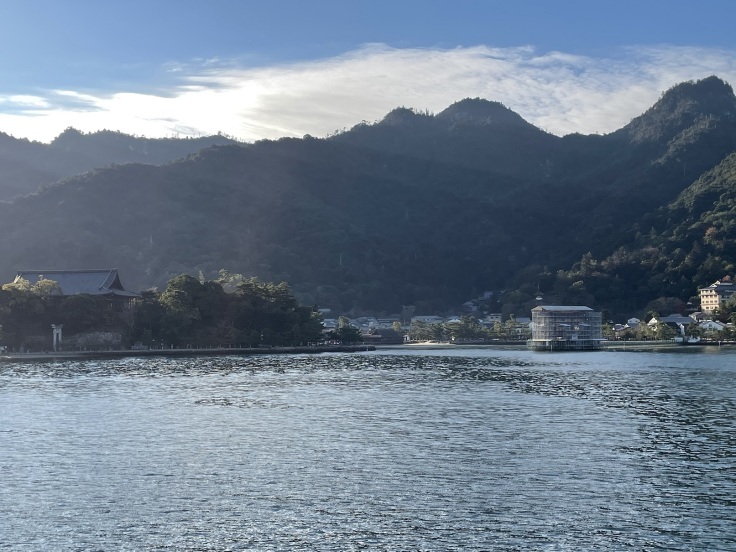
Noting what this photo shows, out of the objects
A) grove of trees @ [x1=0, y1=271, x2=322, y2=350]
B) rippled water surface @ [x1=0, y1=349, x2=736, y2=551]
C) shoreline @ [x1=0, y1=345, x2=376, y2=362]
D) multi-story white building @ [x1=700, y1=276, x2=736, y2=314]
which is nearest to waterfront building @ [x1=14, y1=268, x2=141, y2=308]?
grove of trees @ [x1=0, y1=271, x2=322, y2=350]

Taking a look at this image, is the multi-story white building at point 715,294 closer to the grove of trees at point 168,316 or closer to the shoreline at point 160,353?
the shoreline at point 160,353

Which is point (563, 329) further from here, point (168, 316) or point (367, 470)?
point (367, 470)

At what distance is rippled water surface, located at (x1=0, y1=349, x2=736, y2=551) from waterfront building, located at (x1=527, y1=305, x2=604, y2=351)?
9071 cm

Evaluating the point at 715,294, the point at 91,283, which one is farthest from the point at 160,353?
the point at 715,294

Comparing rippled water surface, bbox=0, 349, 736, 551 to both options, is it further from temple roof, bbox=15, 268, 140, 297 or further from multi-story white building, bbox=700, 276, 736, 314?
multi-story white building, bbox=700, 276, 736, 314

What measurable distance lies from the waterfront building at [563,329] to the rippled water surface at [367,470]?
298 ft

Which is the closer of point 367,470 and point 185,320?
point 367,470

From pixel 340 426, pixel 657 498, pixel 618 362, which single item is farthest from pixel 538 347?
pixel 657 498

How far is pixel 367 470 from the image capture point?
3034cm

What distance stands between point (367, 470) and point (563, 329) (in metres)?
125

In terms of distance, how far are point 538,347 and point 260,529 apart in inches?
5137

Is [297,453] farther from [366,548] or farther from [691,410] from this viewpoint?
[691,410]

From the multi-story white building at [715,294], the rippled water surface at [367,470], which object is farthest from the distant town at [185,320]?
the rippled water surface at [367,470]

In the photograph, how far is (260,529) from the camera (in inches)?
914
